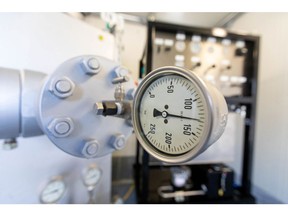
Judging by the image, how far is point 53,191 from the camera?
0.55m

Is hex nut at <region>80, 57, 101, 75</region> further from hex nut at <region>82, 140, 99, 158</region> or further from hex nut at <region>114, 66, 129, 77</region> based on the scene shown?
hex nut at <region>82, 140, 99, 158</region>

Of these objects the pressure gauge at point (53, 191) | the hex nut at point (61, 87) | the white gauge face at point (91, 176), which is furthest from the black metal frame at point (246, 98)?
the hex nut at point (61, 87)

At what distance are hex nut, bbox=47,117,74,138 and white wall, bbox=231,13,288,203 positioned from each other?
0.75 m

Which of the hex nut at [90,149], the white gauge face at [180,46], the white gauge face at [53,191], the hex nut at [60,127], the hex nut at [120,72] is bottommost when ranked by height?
the white gauge face at [53,191]

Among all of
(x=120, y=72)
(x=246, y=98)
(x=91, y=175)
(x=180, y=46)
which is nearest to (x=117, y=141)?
(x=120, y=72)

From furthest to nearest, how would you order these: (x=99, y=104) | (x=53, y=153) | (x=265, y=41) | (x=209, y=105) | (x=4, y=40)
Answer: (x=265, y=41)
(x=53, y=153)
(x=4, y=40)
(x=99, y=104)
(x=209, y=105)

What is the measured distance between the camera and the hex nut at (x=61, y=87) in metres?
0.33

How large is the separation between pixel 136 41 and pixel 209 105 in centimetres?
115

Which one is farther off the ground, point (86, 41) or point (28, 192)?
point (86, 41)

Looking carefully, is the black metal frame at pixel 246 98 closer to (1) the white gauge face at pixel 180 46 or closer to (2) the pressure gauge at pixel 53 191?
(1) the white gauge face at pixel 180 46

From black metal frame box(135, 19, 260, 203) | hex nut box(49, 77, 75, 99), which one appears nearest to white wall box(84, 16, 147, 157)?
black metal frame box(135, 19, 260, 203)
